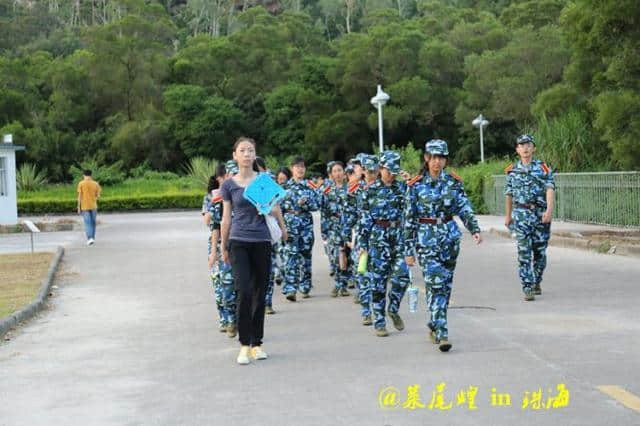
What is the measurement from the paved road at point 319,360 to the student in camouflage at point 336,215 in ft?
1.06

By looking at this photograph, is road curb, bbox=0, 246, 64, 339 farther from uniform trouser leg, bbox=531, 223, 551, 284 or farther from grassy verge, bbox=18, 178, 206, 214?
grassy verge, bbox=18, 178, 206, 214

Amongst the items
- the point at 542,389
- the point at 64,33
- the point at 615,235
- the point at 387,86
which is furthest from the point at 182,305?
the point at 64,33

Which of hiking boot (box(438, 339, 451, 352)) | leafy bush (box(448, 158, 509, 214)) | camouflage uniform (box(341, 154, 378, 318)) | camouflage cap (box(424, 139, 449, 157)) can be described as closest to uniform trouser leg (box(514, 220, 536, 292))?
camouflage uniform (box(341, 154, 378, 318))

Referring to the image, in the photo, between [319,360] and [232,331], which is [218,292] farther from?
[319,360]

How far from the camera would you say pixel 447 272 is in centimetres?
912

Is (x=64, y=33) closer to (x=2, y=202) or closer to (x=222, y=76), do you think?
(x=222, y=76)

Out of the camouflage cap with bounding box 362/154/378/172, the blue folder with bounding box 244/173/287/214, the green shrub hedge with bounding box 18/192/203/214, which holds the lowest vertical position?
the green shrub hedge with bounding box 18/192/203/214

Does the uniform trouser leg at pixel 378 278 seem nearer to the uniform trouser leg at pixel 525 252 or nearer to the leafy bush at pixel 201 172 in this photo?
the uniform trouser leg at pixel 525 252

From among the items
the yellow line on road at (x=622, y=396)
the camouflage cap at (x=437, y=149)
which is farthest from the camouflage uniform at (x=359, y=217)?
the yellow line on road at (x=622, y=396)

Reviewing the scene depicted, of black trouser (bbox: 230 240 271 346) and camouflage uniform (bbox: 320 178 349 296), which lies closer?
black trouser (bbox: 230 240 271 346)

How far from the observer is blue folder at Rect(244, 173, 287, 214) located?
874cm

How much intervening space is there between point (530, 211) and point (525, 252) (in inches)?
20.2

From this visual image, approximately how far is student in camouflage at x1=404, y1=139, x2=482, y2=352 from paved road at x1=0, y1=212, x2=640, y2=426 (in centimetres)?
46

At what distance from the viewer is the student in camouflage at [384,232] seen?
10031 mm
